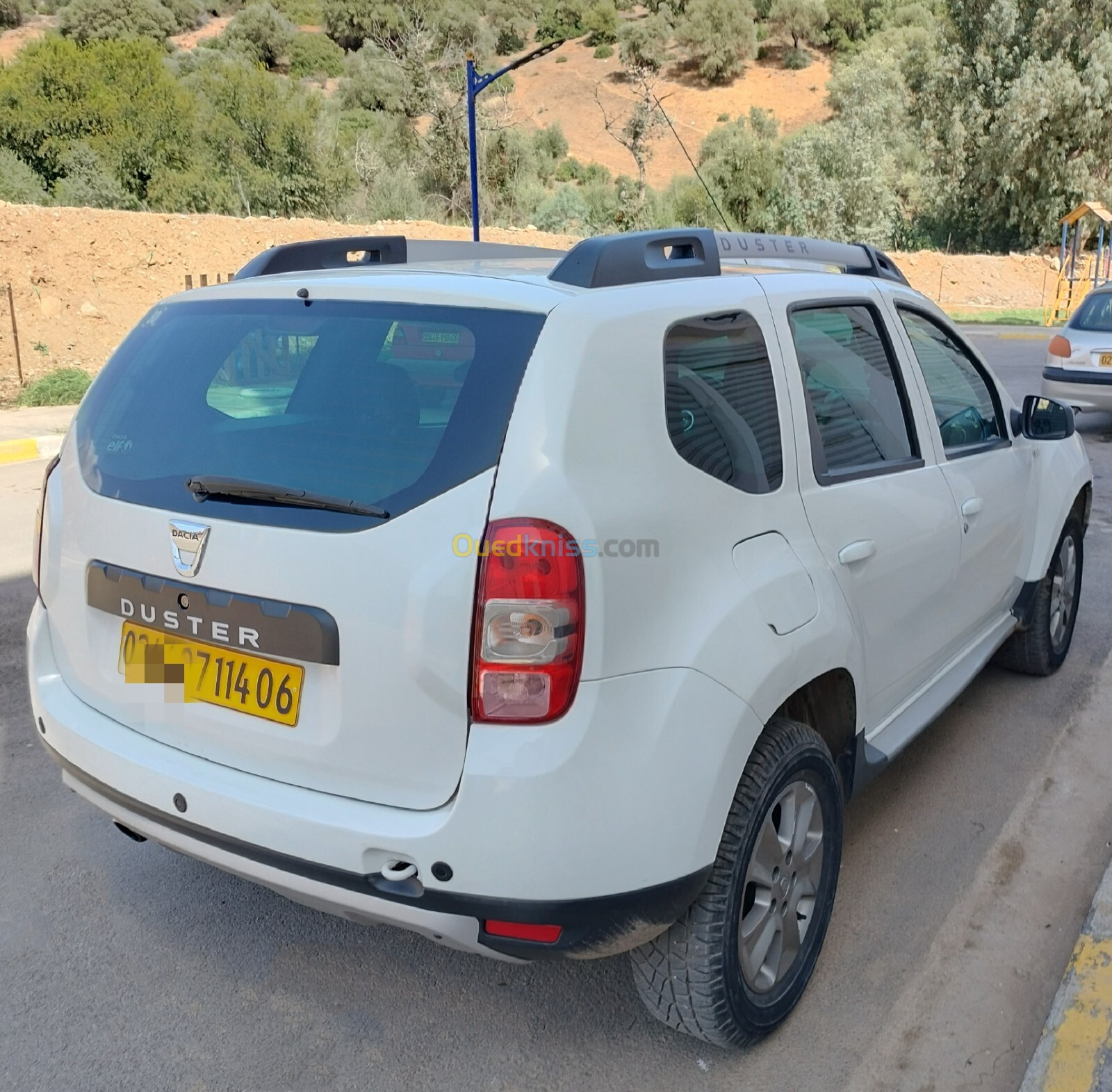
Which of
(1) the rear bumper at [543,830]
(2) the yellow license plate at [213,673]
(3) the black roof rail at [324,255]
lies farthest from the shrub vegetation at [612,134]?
(1) the rear bumper at [543,830]

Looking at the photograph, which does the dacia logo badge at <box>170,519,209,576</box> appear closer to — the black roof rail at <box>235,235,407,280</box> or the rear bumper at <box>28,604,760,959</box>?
the rear bumper at <box>28,604,760,959</box>

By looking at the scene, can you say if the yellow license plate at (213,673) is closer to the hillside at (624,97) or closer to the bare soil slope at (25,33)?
the hillside at (624,97)

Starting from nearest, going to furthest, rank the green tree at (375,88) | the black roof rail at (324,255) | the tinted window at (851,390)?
the tinted window at (851,390) < the black roof rail at (324,255) < the green tree at (375,88)

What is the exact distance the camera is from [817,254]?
347cm

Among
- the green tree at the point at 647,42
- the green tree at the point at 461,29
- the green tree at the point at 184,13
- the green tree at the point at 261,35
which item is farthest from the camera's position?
the green tree at the point at 184,13

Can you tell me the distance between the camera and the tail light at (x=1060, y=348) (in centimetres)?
1065

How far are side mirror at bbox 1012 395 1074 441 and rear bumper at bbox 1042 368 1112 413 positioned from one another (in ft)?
23.0

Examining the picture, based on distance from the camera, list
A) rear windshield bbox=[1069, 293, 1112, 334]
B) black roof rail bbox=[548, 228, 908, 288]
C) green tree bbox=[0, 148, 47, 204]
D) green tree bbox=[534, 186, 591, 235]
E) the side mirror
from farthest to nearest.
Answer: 1. green tree bbox=[534, 186, 591, 235]
2. green tree bbox=[0, 148, 47, 204]
3. rear windshield bbox=[1069, 293, 1112, 334]
4. the side mirror
5. black roof rail bbox=[548, 228, 908, 288]

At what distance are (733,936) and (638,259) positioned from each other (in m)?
1.50

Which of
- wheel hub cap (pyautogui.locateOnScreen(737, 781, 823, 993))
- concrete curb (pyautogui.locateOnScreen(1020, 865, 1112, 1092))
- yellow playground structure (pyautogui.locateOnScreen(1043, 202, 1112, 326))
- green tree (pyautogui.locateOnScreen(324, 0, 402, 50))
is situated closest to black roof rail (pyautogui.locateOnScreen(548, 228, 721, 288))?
wheel hub cap (pyautogui.locateOnScreen(737, 781, 823, 993))

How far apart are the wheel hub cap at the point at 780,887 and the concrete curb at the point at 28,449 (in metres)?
9.18

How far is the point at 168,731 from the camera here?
234cm

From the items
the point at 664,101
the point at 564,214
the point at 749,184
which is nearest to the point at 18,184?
the point at 564,214

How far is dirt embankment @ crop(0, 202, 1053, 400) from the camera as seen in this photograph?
19.8 meters
